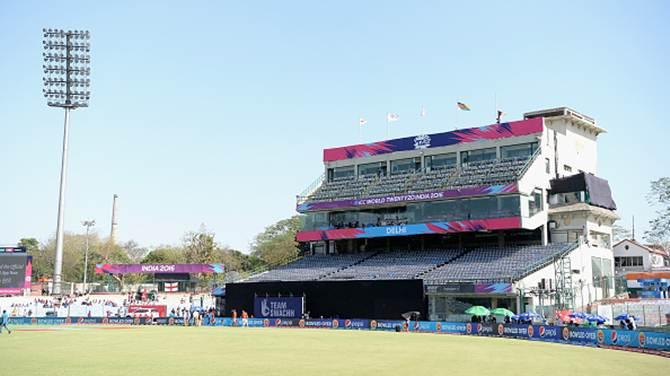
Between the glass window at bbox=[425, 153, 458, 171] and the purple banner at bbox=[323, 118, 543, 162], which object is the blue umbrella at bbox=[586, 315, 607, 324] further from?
the glass window at bbox=[425, 153, 458, 171]

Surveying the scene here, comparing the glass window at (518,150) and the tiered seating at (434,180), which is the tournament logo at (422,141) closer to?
the tiered seating at (434,180)

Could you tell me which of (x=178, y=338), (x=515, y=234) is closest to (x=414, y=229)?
(x=515, y=234)

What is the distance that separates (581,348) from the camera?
3838cm

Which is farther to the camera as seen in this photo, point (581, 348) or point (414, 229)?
point (414, 229)

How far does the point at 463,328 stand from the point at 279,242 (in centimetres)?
7778

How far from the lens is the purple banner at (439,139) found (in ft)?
225

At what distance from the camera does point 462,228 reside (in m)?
67.1

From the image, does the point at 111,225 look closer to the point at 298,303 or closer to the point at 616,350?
the point at 298,303

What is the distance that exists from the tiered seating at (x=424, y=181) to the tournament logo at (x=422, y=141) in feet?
10.5

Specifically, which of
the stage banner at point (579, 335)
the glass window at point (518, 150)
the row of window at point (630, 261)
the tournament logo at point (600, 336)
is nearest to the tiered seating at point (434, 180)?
the glass window at point (518, 150)

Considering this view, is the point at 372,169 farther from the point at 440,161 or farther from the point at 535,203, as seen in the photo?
the point at 535,203

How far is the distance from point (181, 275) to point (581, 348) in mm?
73422

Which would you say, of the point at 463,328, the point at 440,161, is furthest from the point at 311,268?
the point at 463,328

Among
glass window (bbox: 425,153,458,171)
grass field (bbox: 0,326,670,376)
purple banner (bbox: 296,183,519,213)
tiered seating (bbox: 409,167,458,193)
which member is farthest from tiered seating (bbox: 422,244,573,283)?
grass field (bbox: 0,326,670,376)
